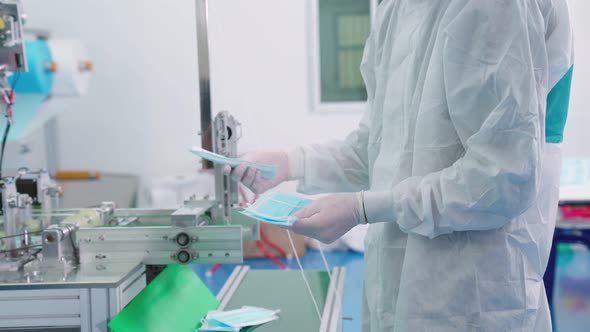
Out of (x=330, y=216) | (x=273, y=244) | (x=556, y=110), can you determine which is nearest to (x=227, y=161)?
(x=330, y=216)

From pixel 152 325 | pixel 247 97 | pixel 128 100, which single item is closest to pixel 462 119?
pixel 152 325

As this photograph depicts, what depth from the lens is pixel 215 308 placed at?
4.87ft

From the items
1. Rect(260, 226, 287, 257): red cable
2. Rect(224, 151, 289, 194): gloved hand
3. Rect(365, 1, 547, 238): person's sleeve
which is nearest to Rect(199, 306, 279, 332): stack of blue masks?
Rect(224, 151, 289, 194): gloved hand

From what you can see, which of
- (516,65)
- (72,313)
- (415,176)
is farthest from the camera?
(72,313)

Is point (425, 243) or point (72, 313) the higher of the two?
point (425, 243)

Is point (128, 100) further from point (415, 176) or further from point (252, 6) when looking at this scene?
point (415, 176)

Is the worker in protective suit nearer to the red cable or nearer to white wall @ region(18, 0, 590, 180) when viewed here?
the red cable

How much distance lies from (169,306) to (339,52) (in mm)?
2962

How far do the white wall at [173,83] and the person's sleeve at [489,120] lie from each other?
9.35 feet

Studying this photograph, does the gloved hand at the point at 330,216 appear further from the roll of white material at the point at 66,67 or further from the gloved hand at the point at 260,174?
the roll of white material at the point at 66,67

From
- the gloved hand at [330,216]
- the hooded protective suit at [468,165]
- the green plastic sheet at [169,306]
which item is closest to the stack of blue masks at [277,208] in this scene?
the gloved hand at [330,216]

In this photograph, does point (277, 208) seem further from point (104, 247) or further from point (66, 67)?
point (66, 67)

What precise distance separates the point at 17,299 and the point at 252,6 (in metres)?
2.93

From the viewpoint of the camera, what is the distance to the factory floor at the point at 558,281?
277cm
